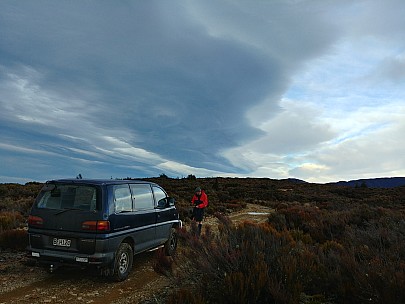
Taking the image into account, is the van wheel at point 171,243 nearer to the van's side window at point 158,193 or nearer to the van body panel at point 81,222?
the van's side window at point 158,193

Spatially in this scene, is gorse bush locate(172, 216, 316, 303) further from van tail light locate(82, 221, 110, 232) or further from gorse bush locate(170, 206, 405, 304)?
van tail light locate(82, 221, 110, 232)

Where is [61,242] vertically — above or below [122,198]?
below

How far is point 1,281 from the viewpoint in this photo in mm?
6562

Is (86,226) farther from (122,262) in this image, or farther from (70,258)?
(122,262)

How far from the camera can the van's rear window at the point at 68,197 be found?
6370mm

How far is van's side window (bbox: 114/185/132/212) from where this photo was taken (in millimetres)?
6648

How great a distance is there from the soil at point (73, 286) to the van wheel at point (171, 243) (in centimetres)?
100

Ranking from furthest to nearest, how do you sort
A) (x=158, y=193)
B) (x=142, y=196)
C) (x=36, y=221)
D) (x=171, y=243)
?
(x=171, y=243) < (x=158, y=193) < (x=142, y=196) < (x=36, y=221)

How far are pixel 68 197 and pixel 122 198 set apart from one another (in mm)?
1005

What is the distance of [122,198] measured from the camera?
271 inches

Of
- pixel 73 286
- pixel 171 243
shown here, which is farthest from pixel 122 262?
pixel 171 243

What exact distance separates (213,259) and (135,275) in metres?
2.71

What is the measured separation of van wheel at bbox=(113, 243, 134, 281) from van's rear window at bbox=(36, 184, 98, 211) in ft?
3.22

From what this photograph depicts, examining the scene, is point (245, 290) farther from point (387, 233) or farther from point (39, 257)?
point (387, 233)
